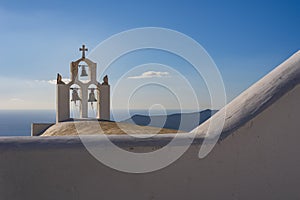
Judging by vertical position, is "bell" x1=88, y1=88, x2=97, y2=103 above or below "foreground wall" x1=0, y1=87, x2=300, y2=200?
above

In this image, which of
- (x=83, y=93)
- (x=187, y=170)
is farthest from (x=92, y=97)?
(x=187, y=170)

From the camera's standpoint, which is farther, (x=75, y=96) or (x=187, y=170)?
(x=75, y=96)

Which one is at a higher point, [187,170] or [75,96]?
[75,96]

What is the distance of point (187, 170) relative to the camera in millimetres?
2080

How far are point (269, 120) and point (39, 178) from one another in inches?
58.7

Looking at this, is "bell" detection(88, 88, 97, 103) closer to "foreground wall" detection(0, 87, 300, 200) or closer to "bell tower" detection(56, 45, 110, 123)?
"bell tower" detection(56, 45, 110, 123)

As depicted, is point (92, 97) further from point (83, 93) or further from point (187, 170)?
point (187, 170)

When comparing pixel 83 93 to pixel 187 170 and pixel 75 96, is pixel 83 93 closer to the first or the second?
pixel 75 96

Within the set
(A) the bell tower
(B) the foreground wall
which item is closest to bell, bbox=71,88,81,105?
(A) the bell tower

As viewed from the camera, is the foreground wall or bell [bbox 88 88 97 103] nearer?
the foreground wall

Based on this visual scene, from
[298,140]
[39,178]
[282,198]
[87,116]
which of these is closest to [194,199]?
[282,198]

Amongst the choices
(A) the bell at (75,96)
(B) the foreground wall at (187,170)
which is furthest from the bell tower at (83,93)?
(B) the foreground wall at (187,170)

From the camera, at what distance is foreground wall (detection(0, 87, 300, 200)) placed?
6.34 ft

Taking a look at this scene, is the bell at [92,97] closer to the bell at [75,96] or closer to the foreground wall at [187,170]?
the bell at [75,96]
